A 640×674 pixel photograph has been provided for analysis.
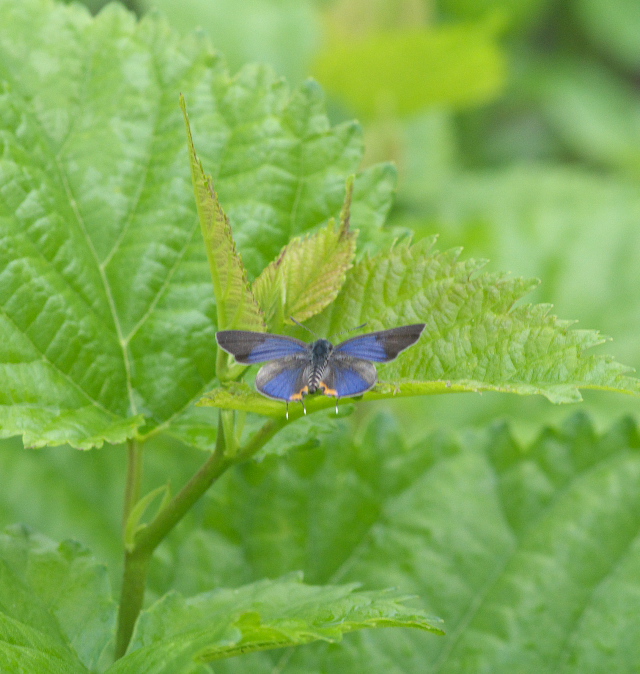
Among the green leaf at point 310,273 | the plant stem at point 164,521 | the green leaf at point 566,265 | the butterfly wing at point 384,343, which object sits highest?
the green leaf at point 566,265

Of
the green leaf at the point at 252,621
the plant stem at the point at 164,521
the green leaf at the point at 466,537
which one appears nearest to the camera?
the green leaf at the point at 252,621

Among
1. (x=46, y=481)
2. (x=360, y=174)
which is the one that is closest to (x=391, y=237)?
(x=360, y=174)

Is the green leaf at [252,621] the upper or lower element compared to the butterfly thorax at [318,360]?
lower

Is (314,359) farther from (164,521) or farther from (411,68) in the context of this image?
(411,68)

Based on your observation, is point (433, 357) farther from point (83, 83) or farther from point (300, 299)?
point (83, 83)

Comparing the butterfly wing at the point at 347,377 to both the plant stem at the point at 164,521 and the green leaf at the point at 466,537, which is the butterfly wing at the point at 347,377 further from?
the green leaf at the point at 466,537

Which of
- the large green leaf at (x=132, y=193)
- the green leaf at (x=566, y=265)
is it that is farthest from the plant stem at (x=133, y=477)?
the green leaf at (x=566, y=265)

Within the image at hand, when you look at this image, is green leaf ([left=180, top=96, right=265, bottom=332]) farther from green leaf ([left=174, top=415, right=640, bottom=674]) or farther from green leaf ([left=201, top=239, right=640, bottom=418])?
green leaf ([left=174, top=415, right=640, bottom=674])

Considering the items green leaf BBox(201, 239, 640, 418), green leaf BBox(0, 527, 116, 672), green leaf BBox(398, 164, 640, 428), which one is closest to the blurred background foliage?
green leaf BBox(398, 164, 640, 428)
